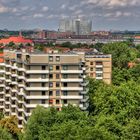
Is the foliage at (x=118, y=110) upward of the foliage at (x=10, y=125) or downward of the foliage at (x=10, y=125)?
upward

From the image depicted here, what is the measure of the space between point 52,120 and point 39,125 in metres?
1.81

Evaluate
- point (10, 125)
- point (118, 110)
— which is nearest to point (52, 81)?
point (10, 125)

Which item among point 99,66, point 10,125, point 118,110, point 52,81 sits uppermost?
point 52,81

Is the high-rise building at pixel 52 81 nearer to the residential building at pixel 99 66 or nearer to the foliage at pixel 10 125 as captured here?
the foliage at pixel 10 125

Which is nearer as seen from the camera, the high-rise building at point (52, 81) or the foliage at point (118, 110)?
the foliage at point (118, 110)

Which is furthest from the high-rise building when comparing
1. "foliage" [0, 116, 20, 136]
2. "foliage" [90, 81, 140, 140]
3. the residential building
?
the residential building

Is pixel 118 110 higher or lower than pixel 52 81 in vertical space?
lower

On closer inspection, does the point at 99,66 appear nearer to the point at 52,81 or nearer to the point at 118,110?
the point at 52,81

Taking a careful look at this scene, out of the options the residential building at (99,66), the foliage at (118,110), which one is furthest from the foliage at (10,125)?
the residential building at (99,66)

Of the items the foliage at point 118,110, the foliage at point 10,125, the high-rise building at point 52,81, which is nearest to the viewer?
the foliage at point 118,110

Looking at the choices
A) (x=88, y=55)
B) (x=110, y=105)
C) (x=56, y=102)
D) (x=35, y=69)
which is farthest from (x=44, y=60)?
(x=88, y=55)

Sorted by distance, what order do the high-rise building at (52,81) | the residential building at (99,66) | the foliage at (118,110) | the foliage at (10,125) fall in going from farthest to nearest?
the residential building at (99,66) → the foliage at (10,125) → the high-rise building at (52,81) → the foliage at (118,110)

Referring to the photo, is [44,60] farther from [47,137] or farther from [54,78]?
[47,137]

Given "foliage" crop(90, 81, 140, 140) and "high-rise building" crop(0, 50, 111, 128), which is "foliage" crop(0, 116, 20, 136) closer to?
"high-rise building" crop(0, 50, 111, 128)
